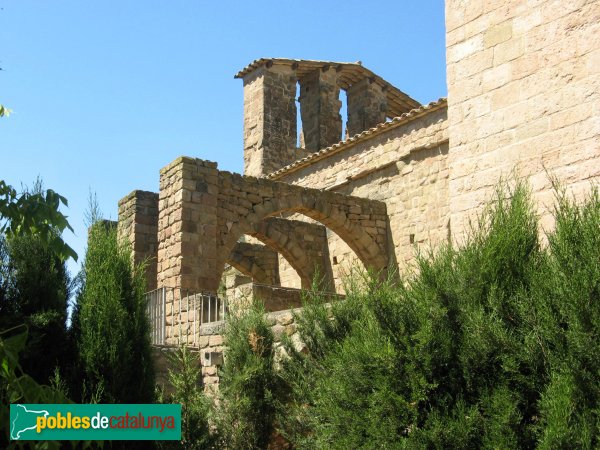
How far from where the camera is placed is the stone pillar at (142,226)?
13.1 m

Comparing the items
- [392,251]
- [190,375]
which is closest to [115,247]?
[190,375]

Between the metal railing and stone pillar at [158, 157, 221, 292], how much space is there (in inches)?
24.2

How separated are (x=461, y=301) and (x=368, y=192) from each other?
943 cm

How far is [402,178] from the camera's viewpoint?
14.0m

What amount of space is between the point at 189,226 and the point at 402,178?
4.32 metres

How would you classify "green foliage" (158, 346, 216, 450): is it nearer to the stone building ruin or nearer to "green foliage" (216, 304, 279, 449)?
"green foliage" (216, 304, 279, 449)

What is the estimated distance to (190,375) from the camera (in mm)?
7652

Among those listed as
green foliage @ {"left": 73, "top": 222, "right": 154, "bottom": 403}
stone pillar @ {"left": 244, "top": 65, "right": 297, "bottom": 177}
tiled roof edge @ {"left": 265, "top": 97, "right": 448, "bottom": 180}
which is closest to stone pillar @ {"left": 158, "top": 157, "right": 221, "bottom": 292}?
tiled roof edge @ {"left": 265, "top": 97, "right": 448, "bottom": 180}

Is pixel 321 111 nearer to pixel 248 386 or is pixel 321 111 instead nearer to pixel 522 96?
pixel 248 386

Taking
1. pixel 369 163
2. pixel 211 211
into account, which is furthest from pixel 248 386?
pixel 369 163

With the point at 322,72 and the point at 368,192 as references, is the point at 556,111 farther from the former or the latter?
the point at 322,72

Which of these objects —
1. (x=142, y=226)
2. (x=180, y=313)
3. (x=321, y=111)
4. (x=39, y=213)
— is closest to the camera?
(x=39, y=213)

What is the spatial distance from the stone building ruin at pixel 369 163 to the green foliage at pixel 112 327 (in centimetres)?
153

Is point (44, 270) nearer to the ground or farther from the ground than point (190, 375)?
farther from the ground
